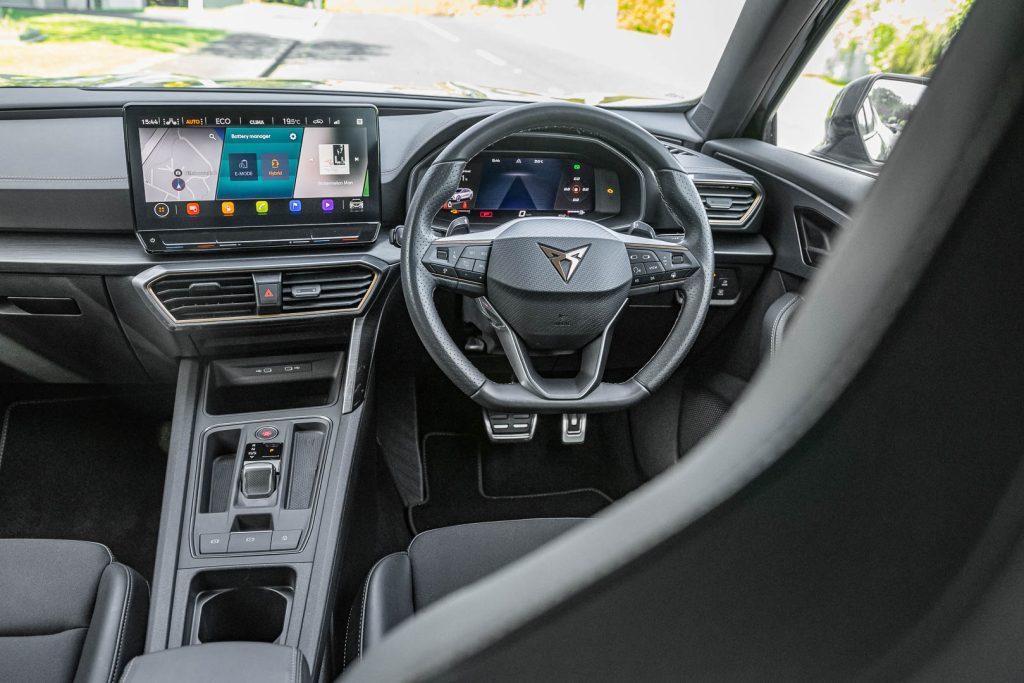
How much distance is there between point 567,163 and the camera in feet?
7.43

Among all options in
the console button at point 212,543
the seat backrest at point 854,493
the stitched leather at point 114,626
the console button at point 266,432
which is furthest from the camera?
the console button at point 266,432

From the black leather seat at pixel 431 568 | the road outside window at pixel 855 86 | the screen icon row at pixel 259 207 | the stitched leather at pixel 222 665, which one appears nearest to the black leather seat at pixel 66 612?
the stitched leather at pixel 222 665

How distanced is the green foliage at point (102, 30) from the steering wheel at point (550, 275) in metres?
1.58

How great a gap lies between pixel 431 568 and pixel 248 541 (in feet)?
1.59

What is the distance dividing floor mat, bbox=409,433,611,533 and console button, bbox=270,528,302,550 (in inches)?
24.4

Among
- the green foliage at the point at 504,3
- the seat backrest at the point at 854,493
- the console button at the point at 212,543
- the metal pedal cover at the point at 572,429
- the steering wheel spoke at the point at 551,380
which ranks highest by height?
the seat backrest at the point at 854,493

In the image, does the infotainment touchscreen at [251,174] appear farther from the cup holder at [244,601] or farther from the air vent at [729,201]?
the air vent at [729,201]

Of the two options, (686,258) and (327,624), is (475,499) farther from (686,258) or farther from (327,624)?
(686,258)

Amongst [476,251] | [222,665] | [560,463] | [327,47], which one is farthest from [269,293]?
[327,47]

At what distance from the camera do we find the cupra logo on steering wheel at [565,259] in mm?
1771

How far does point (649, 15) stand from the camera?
321 centimetres

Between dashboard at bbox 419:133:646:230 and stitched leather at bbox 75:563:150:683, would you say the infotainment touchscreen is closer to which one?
dashboard at bbox 419:133:646:230

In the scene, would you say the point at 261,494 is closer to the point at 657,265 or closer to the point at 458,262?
the point at 458,262

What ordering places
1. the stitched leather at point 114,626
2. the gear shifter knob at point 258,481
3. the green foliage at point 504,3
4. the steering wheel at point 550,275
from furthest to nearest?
1. the green foliage at point 504,3
2. the gear shifter knob at point 258,481
3. the steering wheel at point 550,275
4. the stitched leather at point 114,626
